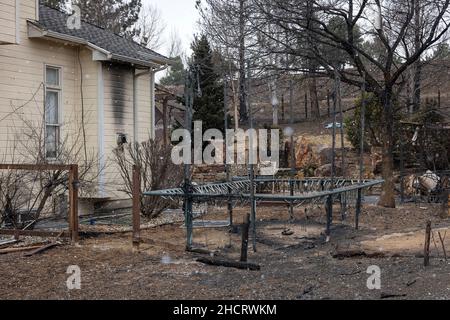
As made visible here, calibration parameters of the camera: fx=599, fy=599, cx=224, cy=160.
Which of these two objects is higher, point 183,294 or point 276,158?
point 276,158

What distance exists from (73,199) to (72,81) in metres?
5.13

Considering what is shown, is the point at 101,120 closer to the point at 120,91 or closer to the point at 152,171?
the point at 120,91

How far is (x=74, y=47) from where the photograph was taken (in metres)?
13.9

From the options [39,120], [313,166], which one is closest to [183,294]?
[39,120]

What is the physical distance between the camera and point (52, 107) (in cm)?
1344

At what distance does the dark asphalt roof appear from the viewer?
13688 millimetres

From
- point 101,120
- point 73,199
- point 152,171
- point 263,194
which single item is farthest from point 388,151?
point 73,199

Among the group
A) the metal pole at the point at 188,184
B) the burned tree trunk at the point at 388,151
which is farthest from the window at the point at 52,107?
the burned tree trunk at the point at 388,151

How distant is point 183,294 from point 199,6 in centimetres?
2421

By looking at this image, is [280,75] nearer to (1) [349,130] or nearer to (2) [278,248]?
(2) [278,248]

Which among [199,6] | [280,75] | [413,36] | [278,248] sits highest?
[199,6]

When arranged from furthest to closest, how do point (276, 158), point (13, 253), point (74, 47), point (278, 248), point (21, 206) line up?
1. point (276, 158)
2. point (74, 47)
3. point (21, 206)
4. point (278, 248)
5. point (13, 253)

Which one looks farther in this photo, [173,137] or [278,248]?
[173,137]

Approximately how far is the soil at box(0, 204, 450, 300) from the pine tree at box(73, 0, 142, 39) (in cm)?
2566
